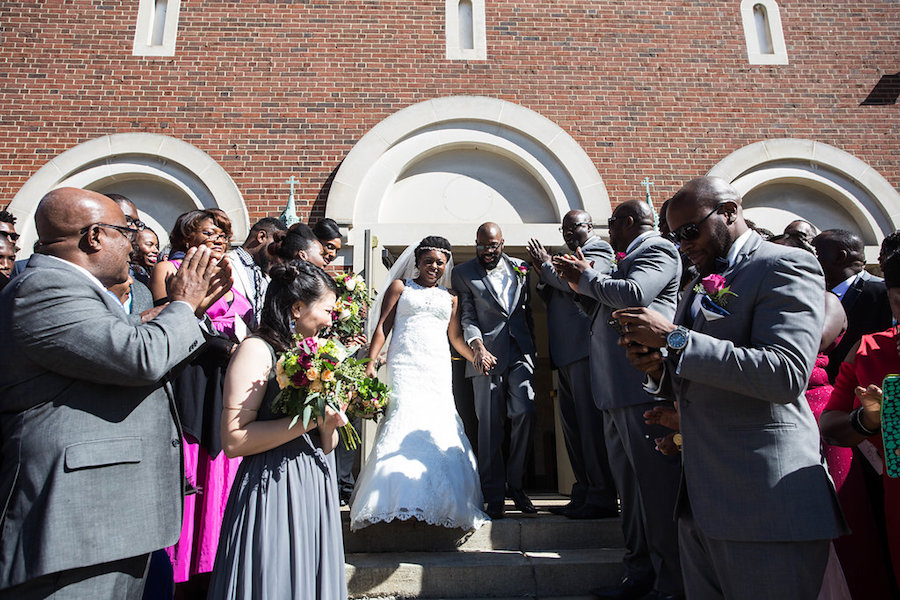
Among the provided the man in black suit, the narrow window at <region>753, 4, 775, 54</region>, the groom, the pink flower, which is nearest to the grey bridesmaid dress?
the pink flower

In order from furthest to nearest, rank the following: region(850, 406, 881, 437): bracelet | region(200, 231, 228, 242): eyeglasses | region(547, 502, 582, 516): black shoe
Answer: region(547, 502, 582, 516): black shoe → region(200, 231, 228, 242): eyeglasses → region(850, 406, 881, 437): bracelet

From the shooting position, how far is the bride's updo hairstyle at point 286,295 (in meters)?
2.86

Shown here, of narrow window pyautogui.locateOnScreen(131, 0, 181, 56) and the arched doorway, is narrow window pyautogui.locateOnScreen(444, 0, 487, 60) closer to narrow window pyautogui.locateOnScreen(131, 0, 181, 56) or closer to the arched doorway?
the arched doorway

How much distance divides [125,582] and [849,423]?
2788 mm

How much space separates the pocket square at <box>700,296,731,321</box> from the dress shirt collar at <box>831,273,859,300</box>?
242 cm

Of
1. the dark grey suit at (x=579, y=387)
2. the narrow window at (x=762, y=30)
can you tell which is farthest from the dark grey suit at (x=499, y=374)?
the narrow window at (x=762, y=30)

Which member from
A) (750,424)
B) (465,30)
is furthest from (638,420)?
(465,30)

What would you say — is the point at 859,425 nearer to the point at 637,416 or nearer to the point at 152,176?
the point at 637,416

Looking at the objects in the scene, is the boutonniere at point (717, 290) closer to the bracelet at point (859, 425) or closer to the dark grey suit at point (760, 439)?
the dark grey suit at point (760, 439)

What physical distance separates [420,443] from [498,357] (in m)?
1.02

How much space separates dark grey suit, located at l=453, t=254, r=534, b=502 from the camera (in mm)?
4844

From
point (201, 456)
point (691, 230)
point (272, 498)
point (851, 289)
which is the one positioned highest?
point (851, 289)

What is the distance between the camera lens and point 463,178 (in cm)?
794

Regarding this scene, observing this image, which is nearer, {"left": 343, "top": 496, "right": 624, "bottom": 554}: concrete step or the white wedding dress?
the white wedding dress
